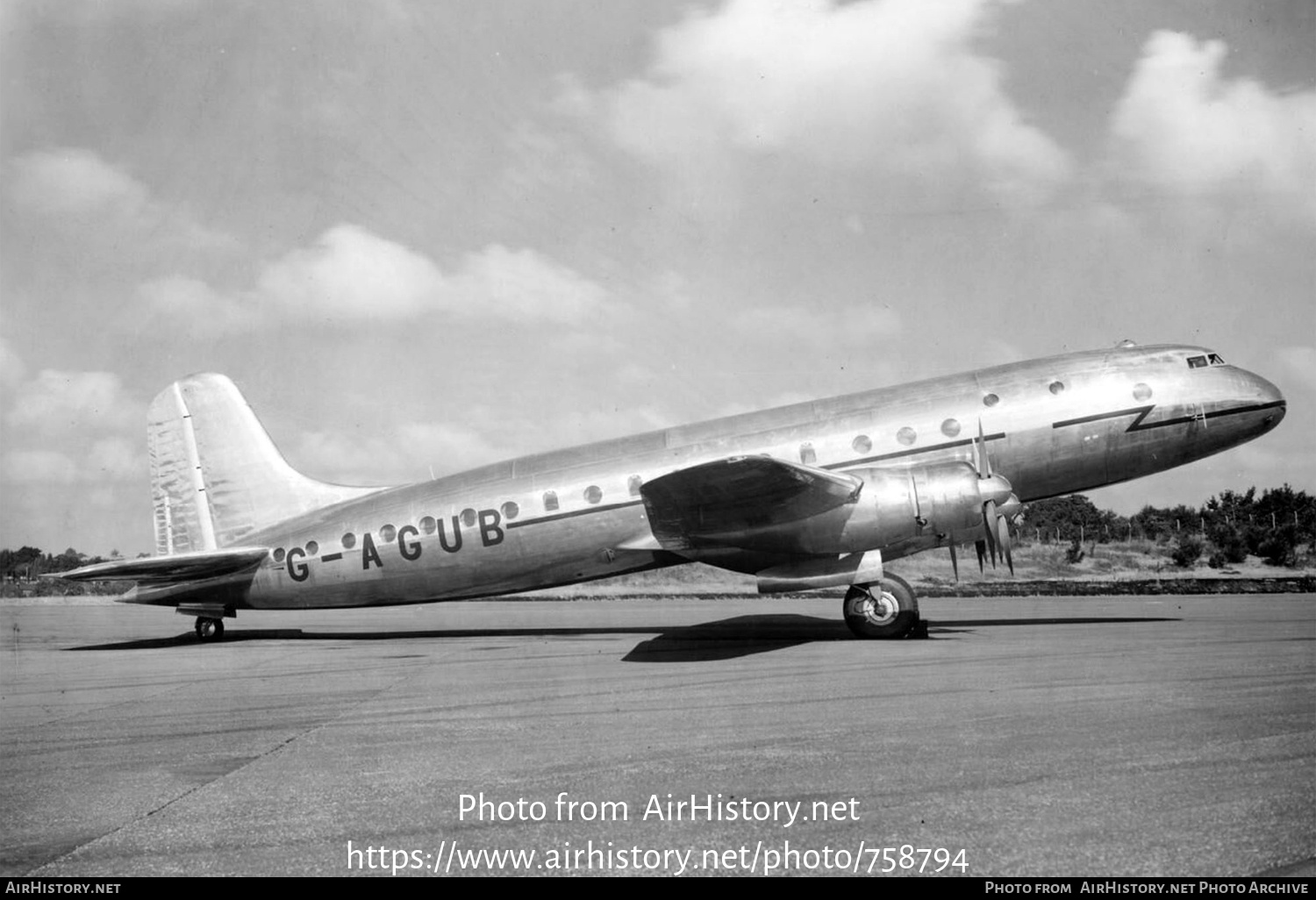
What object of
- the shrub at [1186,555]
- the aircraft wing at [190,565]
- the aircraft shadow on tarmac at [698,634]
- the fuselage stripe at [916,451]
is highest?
the fuselage stripe at [916,451]

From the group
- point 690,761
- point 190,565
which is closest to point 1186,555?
point 190,565

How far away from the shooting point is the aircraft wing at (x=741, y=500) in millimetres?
13156

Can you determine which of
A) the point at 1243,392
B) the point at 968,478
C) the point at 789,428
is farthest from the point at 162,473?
the point at 1243,392

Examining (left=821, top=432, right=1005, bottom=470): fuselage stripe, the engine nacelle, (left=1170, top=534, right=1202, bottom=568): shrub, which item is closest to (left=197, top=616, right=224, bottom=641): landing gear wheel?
(left=821, top=432, right=1005, bottom=470): fuselage stripe

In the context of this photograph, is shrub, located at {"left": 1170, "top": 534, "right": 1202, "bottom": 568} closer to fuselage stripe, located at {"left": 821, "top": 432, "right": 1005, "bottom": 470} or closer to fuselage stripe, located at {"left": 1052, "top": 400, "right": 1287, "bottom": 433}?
fuselage stripe, located at {"left": 1052, "top": 400, "right": 1287, "bottom": 433}

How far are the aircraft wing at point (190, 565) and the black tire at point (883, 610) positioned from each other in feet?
36.9

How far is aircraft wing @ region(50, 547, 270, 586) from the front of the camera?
17.2 metres

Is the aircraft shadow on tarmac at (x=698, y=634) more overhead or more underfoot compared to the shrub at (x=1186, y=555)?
more overhead

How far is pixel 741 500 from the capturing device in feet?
46.2

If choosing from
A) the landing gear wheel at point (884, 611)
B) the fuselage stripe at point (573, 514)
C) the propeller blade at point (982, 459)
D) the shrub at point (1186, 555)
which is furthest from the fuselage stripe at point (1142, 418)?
the shrub at point (1186, 555)

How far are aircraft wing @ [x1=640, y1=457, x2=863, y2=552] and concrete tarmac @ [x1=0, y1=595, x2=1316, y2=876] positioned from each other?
7.22 ft

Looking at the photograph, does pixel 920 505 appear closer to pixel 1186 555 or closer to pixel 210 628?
pixel 210 628

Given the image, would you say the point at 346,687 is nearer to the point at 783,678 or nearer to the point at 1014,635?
the point at 783,678

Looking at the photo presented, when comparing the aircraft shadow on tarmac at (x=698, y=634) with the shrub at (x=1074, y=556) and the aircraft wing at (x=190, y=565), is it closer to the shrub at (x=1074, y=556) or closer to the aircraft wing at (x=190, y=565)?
the aircraft wing at (x=190, y=565)
